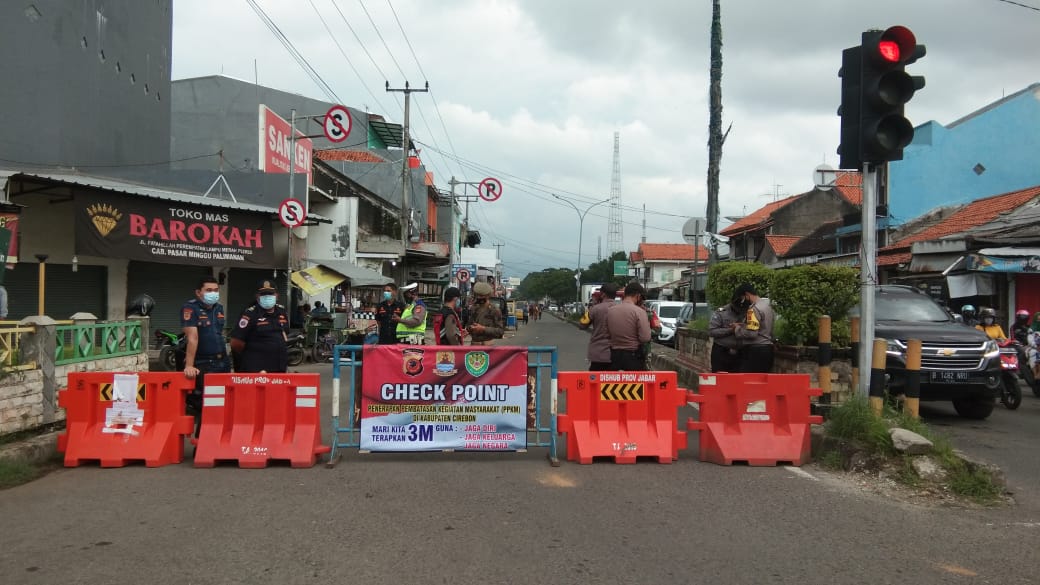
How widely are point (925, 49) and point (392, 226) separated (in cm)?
3011

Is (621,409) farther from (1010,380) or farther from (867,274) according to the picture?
(1010,380)

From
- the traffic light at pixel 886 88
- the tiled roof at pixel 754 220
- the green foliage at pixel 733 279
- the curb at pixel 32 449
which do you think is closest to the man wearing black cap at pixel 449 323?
the curb at pixel 32 449

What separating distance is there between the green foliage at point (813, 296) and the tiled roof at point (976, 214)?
40.3 feet

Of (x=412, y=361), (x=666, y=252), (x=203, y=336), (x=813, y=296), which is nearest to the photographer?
(x=412, y=361)

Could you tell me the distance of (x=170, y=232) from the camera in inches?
661

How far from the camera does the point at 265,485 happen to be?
6.37 metres

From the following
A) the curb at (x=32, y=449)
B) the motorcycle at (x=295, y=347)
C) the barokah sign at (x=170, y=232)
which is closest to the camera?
the curb at (x=32, y=449)

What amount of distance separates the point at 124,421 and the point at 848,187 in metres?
41.7

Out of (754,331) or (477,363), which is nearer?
(477,363)

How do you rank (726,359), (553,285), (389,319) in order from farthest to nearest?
(553,285) < (389,319) < (726,359)

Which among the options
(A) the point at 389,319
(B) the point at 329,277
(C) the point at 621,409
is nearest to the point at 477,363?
(C) the point at 621,409

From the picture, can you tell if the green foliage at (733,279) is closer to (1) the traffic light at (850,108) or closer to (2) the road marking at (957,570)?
(1) the traffic light at (850,108)

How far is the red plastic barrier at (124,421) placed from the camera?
23.2 ft

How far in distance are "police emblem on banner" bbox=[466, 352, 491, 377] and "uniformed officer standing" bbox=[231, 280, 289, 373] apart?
2.14 m
